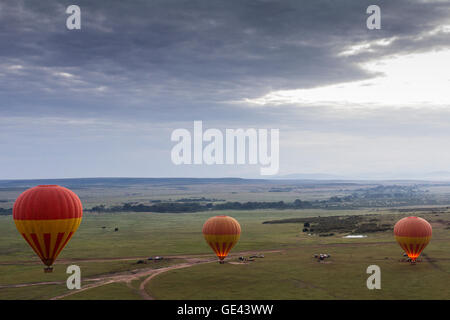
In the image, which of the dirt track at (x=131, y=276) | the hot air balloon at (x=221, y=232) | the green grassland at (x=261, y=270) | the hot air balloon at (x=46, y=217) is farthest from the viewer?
the hot air balloon at (x=221, y=232)

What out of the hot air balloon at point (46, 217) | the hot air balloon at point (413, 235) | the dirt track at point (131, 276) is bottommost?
the dirt track at point (131, 276)

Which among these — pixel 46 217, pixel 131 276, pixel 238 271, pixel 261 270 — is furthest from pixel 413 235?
pixel 46 217

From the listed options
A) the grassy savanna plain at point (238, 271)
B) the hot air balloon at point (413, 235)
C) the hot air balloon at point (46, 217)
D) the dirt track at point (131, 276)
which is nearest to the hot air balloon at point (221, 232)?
the grassy savanna plain at point (238, 271)

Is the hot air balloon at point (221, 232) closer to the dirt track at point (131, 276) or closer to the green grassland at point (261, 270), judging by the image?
the green grassland at point (261, 270)

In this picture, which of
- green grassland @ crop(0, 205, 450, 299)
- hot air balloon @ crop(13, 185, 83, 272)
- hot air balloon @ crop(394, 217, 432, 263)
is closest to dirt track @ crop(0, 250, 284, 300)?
green grassland @ crop(0, 205, 450, 299)

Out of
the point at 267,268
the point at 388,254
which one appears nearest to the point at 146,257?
the point at 267,268

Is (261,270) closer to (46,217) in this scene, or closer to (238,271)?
(238,271)
